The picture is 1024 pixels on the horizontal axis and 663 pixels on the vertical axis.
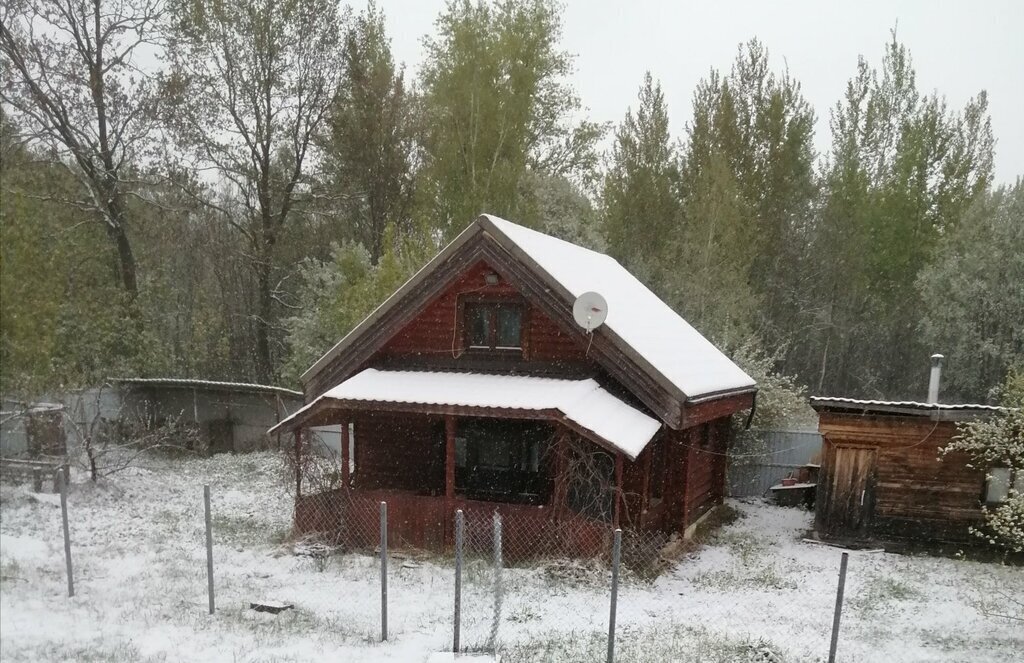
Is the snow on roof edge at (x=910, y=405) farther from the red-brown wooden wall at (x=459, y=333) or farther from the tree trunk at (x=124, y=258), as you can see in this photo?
the tree trunk at (x=124, y=258)

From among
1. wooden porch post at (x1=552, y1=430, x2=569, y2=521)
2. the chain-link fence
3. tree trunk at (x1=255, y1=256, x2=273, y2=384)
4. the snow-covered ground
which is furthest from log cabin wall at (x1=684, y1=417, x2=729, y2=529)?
tree trunk at (x1=255, y1=256, x2=273, y2=384)

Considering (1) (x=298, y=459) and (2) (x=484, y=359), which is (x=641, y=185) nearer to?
(2) (x=484, y=359)

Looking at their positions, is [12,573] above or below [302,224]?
below

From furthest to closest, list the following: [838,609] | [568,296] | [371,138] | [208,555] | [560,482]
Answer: [371,138] < [568,296] < [560,482] < [208,555] < [838,609]

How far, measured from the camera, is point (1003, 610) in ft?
32.5

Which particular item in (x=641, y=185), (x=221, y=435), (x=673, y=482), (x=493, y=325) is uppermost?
(x=641, y=185)

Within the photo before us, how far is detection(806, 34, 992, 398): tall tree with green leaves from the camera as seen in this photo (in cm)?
2739

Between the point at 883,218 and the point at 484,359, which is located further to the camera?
the point at 883,218

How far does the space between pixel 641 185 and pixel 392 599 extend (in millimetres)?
23834

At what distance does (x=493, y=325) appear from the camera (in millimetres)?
12914

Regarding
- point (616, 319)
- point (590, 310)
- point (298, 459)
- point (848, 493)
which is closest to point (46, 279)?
point (590, 310)

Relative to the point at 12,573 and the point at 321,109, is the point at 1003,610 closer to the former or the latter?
the point at 12,573

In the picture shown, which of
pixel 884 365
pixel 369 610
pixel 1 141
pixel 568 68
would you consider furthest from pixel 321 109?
pixel 884 365

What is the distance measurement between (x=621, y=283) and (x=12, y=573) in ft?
45.8
